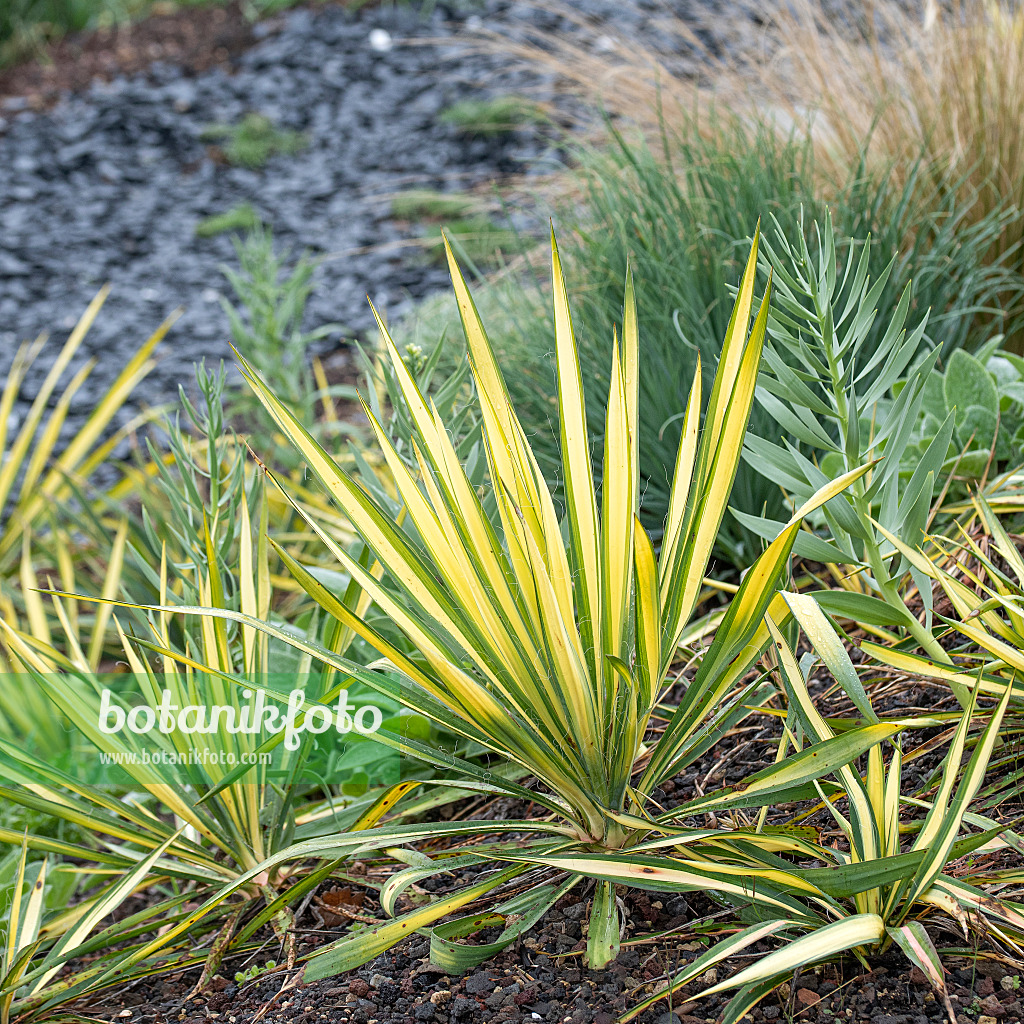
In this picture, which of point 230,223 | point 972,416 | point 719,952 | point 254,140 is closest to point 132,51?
point 254,140

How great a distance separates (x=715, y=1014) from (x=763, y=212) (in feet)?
4.99

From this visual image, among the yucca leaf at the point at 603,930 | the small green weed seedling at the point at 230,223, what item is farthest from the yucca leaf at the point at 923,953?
the small green weed seedling at the point at 230,223

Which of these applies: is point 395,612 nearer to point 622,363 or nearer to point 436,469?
point 436,469

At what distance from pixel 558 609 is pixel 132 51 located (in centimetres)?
721

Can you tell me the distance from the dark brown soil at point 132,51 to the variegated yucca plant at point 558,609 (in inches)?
250

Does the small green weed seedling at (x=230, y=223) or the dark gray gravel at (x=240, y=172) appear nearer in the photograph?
the dark gray gravel at (x=240, y=172)

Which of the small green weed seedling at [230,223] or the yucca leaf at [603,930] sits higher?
the yucca leaf at [603,930]

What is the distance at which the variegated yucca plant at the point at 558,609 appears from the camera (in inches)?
40.1

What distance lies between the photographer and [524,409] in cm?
201

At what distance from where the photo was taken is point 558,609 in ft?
3.21

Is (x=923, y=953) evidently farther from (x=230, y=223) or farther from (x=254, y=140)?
(x=254, y=140)

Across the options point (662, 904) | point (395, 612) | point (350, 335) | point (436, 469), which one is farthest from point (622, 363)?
point (350, 335)

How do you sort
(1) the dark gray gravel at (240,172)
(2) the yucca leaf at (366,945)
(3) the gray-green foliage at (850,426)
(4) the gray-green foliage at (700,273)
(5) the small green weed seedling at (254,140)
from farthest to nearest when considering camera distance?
Result: (5) the small green weed seedling at (254,140) < (1) the dark gray gravel at (240,172) < (4) the gray-green foliage at (700,273) < (3) the gray-green foliage at (850,426) < (2) the yucca leaf at (366,945)

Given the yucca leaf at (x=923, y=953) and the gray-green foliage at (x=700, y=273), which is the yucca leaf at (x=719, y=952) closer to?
the yucca leaf at (x=923, y=953)
